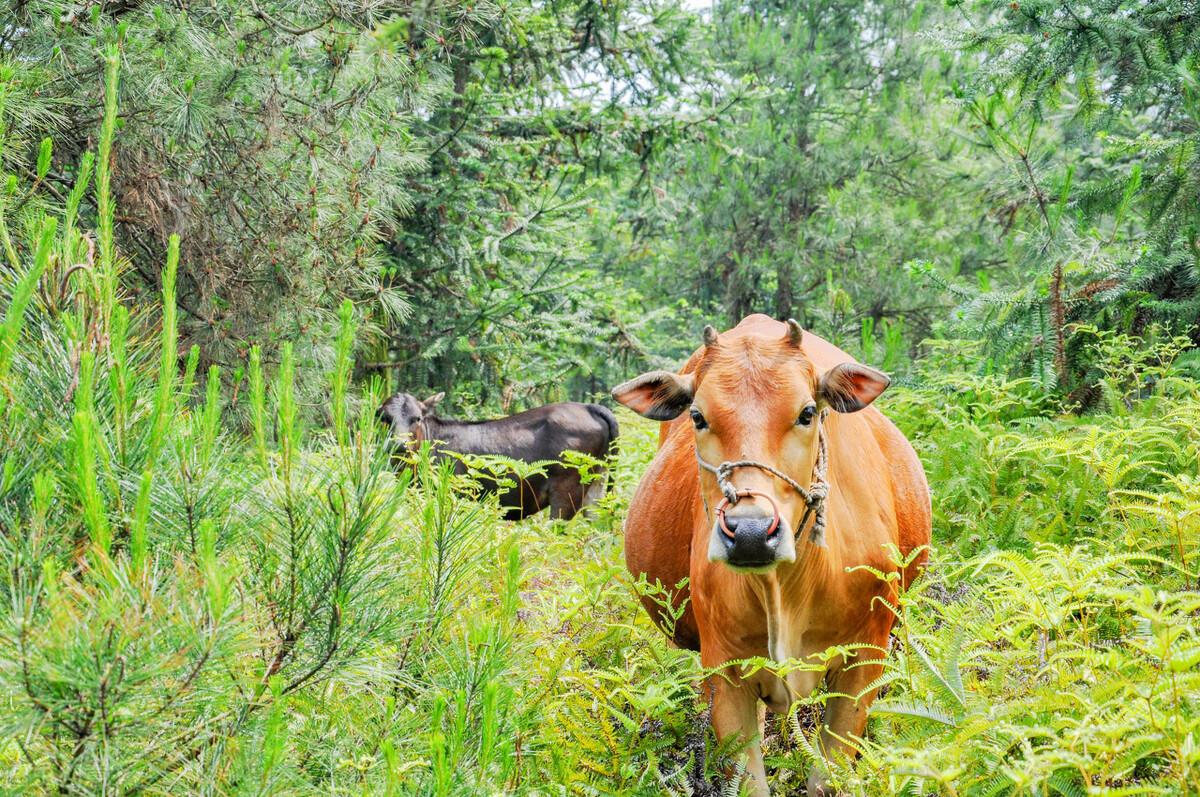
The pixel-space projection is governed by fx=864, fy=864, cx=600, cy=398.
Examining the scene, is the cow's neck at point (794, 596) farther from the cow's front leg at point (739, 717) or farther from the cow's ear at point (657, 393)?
the cow's ear at point (657, 393)

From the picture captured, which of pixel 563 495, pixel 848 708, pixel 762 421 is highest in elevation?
pixel 762 421

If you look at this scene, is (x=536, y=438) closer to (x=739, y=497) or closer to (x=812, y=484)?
(x=812, y=484)

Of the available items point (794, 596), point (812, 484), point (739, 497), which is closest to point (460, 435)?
point (794, 596)

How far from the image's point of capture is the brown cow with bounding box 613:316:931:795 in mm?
2768

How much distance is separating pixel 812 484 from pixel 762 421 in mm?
292

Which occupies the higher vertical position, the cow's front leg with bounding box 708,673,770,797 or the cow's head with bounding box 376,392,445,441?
the cow's head with bounding box 376,392,445,441

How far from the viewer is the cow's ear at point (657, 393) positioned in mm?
3184

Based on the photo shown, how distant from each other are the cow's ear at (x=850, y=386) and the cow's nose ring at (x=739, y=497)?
1.75 ft

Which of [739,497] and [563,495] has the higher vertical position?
[739,497]

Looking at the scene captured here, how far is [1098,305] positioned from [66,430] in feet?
19.8

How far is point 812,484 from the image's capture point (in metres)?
2.92

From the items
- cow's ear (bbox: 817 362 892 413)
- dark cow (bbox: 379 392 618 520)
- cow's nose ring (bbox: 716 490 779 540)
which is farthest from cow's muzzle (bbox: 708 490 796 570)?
dark cow (bbox: 379 392 618 520)

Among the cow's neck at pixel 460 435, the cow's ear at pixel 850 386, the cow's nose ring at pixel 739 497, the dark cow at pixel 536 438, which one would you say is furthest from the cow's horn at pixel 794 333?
the cow's neck at pixel 460 435

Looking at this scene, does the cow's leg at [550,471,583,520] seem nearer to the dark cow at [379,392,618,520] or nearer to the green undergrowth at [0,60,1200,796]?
the dark cow at [379,392,618,520]
